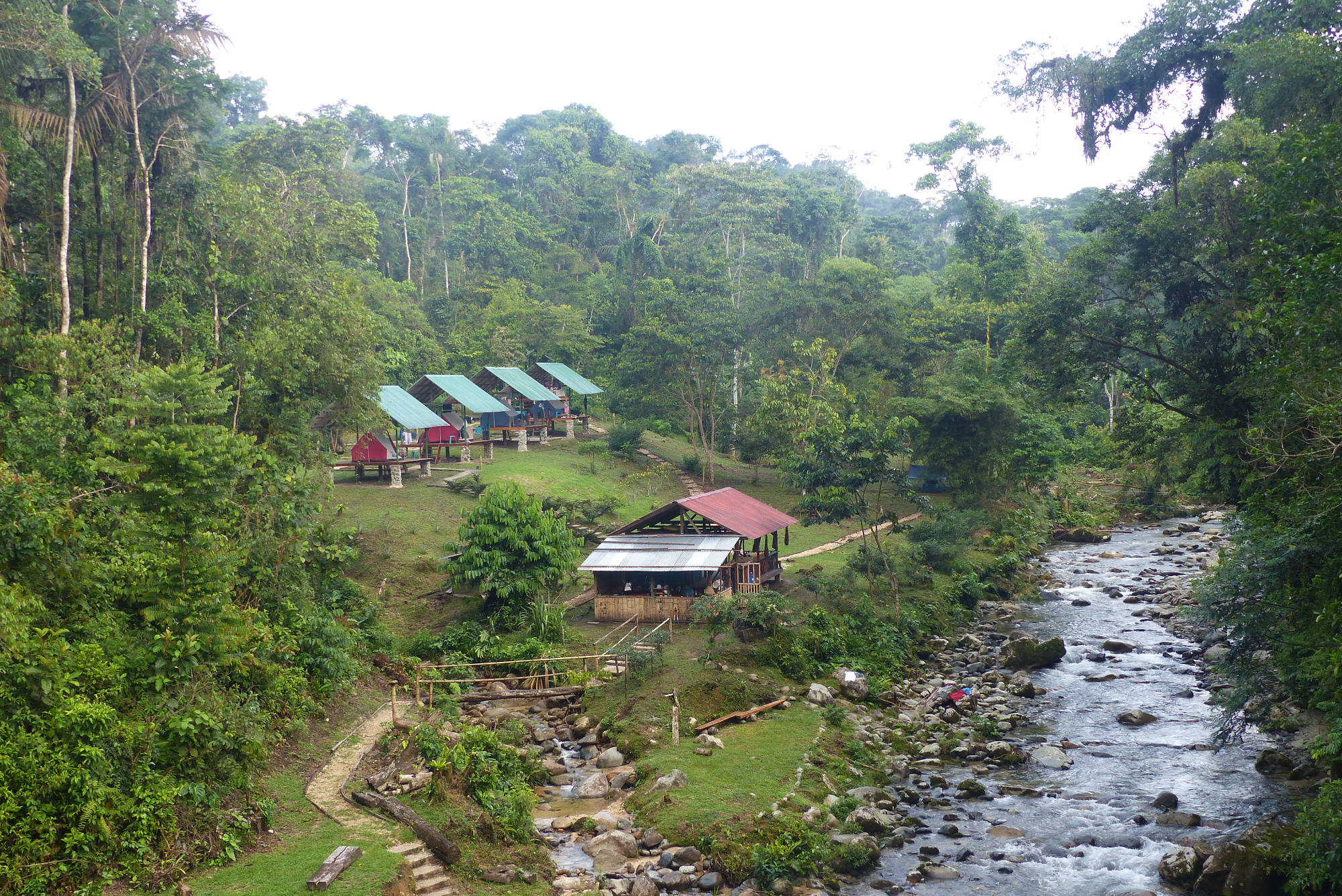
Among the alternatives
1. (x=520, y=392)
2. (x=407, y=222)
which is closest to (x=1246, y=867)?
(x=520, y=392)

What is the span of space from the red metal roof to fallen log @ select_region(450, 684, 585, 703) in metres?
8.35

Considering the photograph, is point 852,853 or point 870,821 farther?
point 870,821

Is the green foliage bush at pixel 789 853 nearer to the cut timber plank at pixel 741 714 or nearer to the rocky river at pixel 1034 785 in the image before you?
the rocky river at pixel 1034 785

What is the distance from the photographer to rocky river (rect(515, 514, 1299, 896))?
15.9m

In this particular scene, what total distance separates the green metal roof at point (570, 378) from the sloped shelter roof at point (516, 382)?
5.12ft

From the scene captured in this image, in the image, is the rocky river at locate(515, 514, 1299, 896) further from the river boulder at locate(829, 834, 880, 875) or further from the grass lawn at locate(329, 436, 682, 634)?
the grass lawn at locate(329, 436, 682, 634)

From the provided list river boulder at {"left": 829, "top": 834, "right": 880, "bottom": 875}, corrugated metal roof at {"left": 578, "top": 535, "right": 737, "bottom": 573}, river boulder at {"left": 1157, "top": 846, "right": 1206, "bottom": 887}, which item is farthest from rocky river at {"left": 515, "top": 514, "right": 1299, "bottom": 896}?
corrugated metal roof at {"left": 578, "top": 535, "right": 737, "bottom": 573}

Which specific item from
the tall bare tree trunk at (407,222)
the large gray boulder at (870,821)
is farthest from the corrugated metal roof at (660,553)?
the tall bare tree trunk at (407,222)

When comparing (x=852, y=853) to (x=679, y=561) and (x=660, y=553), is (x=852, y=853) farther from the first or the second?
(x=660, y=553)

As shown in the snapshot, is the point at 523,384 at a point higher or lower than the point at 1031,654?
higher

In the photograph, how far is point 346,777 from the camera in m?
17.6

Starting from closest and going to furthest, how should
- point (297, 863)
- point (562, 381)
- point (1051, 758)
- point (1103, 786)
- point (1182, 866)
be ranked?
point (297, 863) < point (1182, 866) < point (1103, 786) < point (1051, 758) < point (562, 381)

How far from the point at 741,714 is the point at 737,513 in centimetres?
1123

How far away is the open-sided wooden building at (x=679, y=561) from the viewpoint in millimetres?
28250
